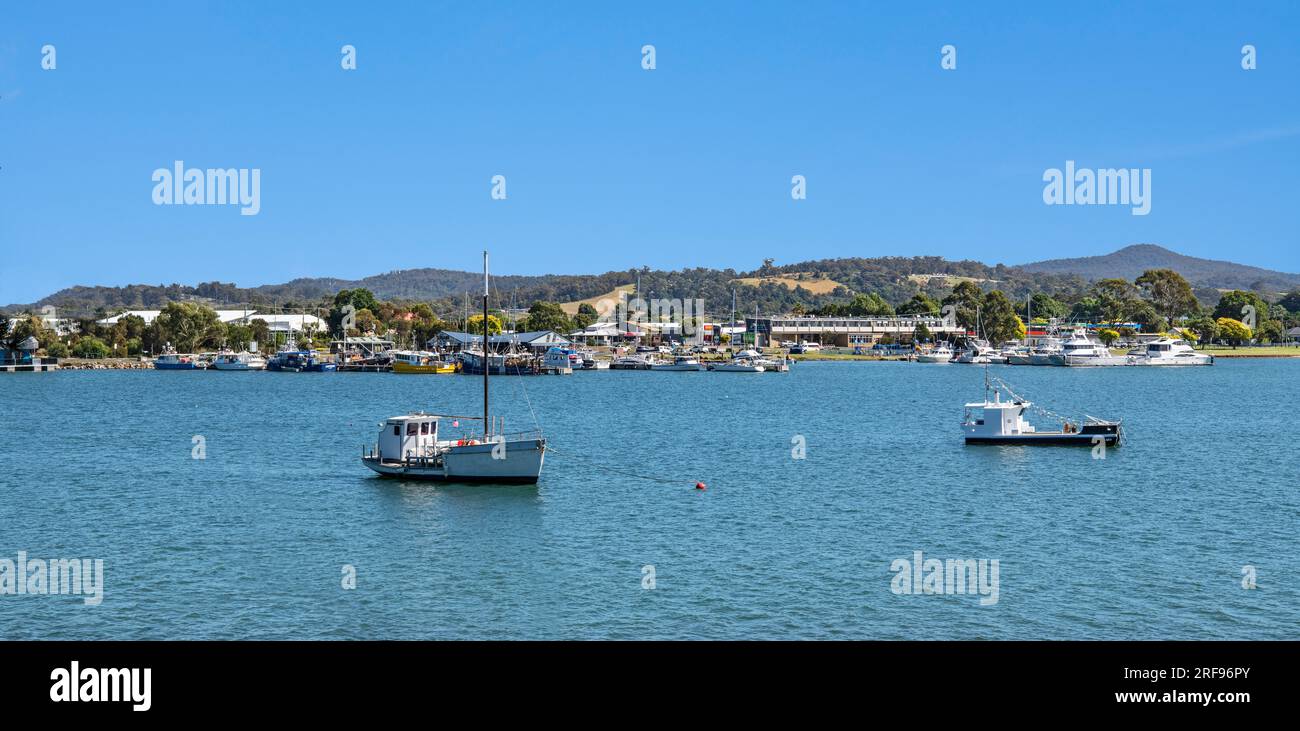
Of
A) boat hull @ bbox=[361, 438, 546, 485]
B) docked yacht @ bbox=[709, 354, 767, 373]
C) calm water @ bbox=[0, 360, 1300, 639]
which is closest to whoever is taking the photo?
calm water @ bbox=[0, 360, 1300, 639]

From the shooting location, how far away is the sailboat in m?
45.2

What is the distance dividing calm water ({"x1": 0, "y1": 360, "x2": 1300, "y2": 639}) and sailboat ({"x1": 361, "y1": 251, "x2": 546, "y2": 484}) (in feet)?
2.66

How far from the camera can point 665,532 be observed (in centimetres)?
3741

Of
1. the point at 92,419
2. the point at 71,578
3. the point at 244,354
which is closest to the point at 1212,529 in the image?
the point at 71,578

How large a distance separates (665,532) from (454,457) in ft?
37.3

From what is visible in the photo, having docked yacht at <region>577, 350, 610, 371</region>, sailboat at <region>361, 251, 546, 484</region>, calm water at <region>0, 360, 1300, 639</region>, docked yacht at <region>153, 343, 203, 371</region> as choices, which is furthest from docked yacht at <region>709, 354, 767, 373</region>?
sailboat at <region>361, 251, 546, 484</region>

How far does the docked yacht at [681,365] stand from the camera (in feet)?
626

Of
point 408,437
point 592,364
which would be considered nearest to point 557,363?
point 592,364

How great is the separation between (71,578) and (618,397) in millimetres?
86967

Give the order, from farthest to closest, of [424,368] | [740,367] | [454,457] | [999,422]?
[740,367], [424,368], [999,422], [454,457]

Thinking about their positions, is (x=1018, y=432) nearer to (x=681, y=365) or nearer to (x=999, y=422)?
(x=999, y=422)

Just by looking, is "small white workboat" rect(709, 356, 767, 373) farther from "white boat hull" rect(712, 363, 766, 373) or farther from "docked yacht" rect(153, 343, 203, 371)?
"docked yacht" rect(153, 343, 203, 371)
